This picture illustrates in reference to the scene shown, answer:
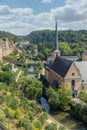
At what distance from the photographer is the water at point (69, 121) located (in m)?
31.3

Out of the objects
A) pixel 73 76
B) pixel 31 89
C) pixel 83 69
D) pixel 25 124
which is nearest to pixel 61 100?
pixel 31 89

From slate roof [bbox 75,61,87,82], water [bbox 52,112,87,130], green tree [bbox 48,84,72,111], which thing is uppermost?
slate roof [bbox 75,61,87,82]

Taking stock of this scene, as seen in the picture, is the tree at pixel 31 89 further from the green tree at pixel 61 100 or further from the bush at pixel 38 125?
the bush at pixel 38 125

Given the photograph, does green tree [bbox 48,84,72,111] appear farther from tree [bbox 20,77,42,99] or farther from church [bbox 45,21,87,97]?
church [bbox 45,21,87,97]

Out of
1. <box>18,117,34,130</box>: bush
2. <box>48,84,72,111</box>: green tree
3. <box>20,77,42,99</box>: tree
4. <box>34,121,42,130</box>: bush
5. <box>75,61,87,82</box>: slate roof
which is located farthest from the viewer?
<box>75,61,87,82</box>: slate roof

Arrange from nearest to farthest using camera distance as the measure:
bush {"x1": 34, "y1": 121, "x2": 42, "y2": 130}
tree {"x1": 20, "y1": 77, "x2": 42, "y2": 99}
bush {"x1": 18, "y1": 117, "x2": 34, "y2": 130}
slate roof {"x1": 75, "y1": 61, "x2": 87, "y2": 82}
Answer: bush {"x1": 18, "y1": 117, "x2": 34, "y2": 130}, bush {"x1": 34, "y1": 121, "x2": 42, "y2": 130}, tree {"x1": 20, "y1": 77, "x2": 42, "y2": 99}, slate roof {"x1": 75, "y1": 61, "x2": 87, "y2": 82}

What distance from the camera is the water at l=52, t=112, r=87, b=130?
1233 inches

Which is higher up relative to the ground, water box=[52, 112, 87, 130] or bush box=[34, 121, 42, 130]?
bush box=[34, 121, 42, 130]

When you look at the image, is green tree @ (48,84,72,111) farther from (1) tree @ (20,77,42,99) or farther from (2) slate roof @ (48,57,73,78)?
(2) slate roof @ (48,57,73,78)

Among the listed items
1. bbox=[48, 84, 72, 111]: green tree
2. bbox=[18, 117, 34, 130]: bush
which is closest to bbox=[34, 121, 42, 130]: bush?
bbox=[18, 117, 34, 130]: bush

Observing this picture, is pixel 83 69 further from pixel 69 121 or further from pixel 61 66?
pixel 69 121

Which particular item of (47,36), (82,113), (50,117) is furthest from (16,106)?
(47,36)

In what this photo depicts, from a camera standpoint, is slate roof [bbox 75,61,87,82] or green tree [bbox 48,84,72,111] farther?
slate roof [bbox 75,61,87,82]

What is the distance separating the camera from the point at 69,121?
108ft
